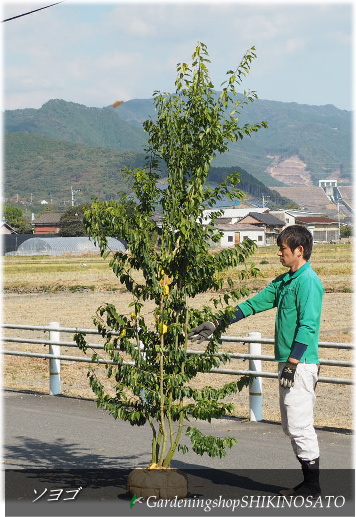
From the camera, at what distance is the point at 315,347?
268 inches

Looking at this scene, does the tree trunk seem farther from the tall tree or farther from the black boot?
the black boot

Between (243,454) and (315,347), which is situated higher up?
(315,347)

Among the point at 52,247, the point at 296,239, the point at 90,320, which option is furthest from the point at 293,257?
the point at 52,247

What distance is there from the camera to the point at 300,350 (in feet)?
21.8

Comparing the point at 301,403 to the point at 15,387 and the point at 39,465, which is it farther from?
the point at 15,387

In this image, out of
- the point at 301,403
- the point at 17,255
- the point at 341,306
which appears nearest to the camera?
the point at 301,403

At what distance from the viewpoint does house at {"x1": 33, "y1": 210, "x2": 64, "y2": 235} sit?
632 feet

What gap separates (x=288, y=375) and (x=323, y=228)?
7028 inches

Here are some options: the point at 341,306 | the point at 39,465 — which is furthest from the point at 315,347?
the point at 341,306

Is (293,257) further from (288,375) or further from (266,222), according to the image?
(266,222)

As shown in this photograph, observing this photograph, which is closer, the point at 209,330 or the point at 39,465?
the point at 209,330

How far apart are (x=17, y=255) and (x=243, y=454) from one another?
11138cm

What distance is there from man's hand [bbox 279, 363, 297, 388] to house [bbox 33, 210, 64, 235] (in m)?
186

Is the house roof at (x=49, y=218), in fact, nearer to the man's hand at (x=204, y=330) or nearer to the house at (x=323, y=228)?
the house at (x=323, y=228)
